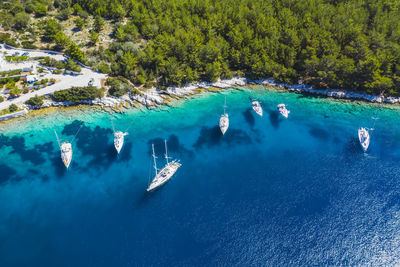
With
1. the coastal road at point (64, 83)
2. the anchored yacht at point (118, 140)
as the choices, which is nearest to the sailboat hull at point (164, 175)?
the anchored yacht at point (118, 140)

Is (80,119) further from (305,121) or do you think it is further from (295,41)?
(295,41)

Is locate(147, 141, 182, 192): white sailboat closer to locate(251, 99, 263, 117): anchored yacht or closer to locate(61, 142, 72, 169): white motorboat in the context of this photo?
locate(61, 142, 72, 169): white motorboat

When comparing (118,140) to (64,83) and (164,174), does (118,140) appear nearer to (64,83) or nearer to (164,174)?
(164,174)

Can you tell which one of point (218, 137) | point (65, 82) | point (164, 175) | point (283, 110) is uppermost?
point (65, 82)

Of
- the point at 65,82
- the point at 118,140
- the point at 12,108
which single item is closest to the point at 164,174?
the point at 118,140

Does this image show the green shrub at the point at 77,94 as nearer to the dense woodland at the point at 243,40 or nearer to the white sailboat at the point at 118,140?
the dense woodland at the point at 243,40

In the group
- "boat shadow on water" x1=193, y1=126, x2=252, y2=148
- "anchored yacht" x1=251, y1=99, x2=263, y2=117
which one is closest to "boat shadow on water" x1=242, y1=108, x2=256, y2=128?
"anchored yacht" x1=251, y1=99, x2=263, y2=117
